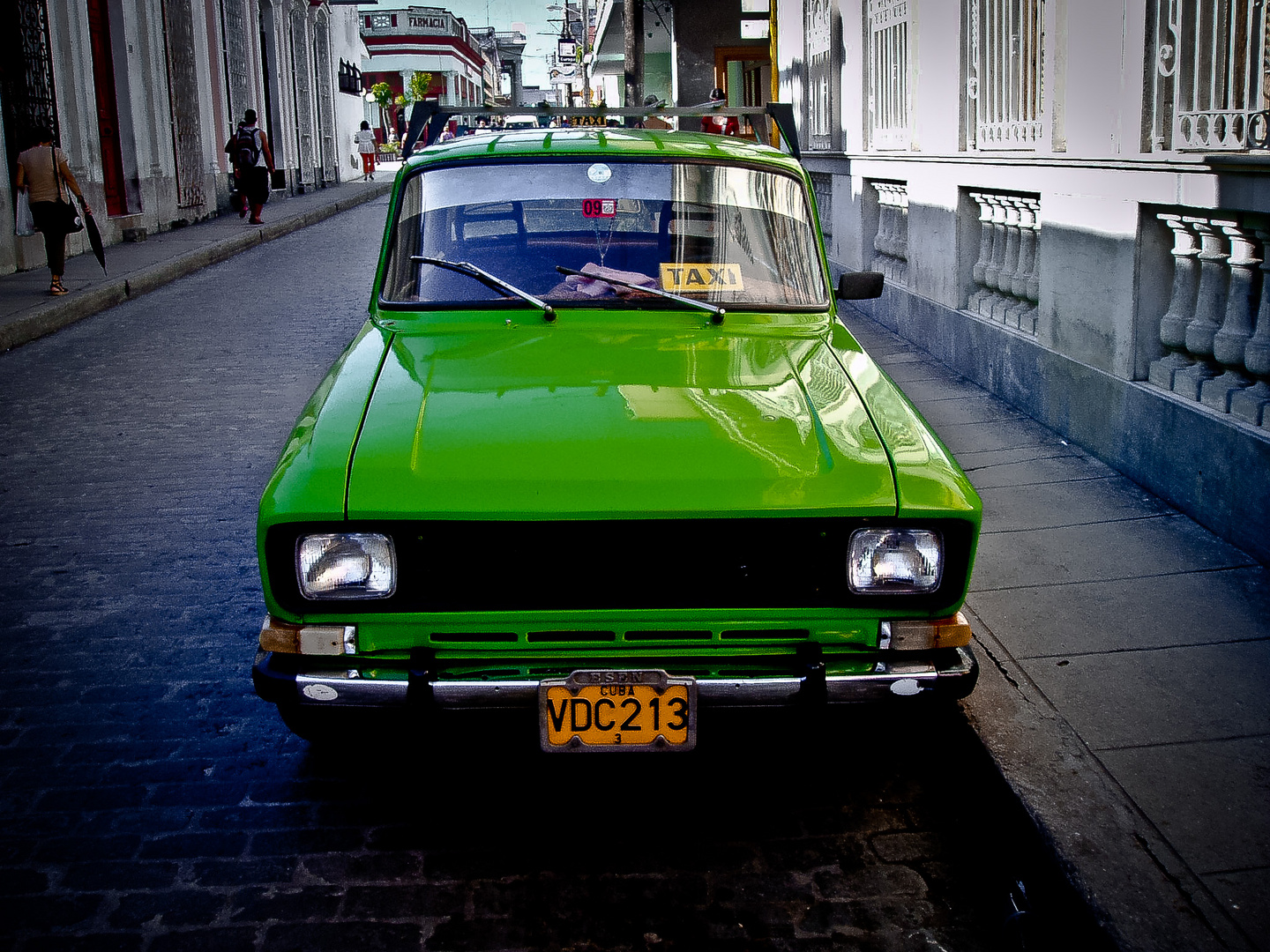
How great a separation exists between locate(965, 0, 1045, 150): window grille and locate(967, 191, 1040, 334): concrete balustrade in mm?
364

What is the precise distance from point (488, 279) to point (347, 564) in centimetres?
138

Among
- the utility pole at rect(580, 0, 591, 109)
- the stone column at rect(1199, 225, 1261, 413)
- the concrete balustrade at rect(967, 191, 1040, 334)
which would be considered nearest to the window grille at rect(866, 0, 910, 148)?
the concrete balustrade at rect(967, 191, 1040, 334)

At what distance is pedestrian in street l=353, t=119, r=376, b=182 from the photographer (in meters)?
45.2

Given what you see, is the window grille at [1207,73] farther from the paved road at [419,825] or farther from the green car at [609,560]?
the paved road at [419,825]

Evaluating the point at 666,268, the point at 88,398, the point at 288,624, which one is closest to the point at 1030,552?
the point at 666,268

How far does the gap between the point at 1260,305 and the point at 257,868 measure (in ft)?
13.5

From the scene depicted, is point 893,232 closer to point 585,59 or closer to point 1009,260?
point 1009,260

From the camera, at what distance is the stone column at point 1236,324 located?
472 cm

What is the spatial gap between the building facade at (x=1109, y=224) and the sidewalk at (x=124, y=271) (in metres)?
7.97

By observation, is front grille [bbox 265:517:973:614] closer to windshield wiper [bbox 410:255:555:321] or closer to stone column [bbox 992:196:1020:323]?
windshield wiper [bbox 410:255:555:321]

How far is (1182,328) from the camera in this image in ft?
17.0

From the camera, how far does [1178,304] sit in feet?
17.3

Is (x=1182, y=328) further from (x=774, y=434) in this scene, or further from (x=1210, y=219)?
(x=774, y=434)

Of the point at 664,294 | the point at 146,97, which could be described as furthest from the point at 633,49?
the point at 664,294
